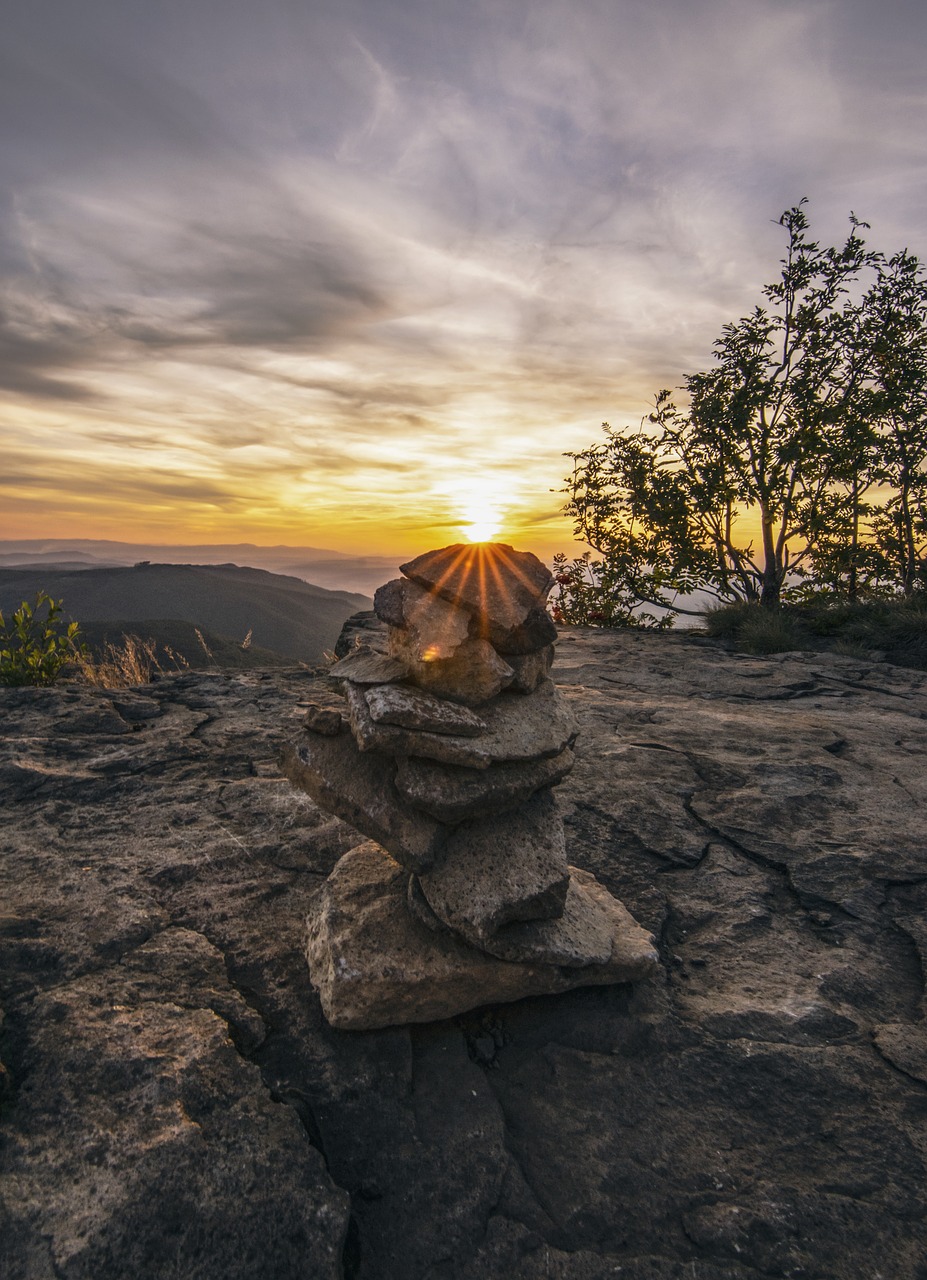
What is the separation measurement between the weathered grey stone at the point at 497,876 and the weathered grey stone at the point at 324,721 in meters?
0.70

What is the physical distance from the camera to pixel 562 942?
8.29 feet

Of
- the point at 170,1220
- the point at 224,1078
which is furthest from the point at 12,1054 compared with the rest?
the point at 170,1220

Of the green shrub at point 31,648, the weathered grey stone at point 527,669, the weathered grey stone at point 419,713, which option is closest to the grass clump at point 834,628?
the weathered grey stone at point 527,669

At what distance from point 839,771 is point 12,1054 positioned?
4.79 m

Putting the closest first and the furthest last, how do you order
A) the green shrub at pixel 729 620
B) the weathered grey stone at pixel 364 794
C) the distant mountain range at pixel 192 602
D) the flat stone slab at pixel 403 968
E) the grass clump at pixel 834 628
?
the flat stone slab at pixel 403 968 → the weathered grey stone at pixel 364 794 → the grass clump at pixel 834 628 → the green shrub at pixel 729 620 → the distant mountain range at pixel 192 602

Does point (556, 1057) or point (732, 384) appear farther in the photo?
point (732, 384)

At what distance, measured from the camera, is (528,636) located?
2.91 metres

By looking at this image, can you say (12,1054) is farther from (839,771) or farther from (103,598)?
(103,598)

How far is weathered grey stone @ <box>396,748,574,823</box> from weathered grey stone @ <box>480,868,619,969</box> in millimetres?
470

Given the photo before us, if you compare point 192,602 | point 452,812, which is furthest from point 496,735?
point 192,602

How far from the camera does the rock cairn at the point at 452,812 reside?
2463mm

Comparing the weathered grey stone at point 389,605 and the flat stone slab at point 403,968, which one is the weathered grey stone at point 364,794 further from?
the weathered grey stone at point 389,605

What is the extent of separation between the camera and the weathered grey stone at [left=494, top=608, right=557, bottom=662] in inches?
113

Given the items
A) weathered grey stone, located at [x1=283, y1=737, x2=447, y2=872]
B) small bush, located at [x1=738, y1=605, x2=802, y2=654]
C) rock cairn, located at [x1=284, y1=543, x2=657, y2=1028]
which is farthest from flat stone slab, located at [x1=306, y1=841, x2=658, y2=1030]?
small bush, located at [x1=738, y1=605, x2=802, y2=654]
